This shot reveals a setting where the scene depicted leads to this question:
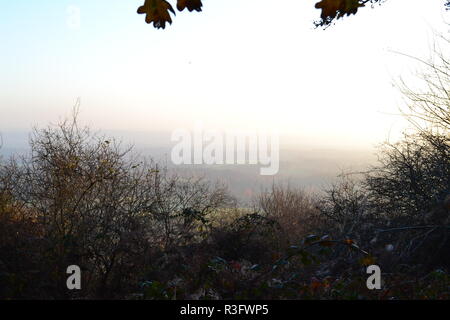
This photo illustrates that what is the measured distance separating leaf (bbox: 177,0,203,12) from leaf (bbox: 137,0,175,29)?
64 mm

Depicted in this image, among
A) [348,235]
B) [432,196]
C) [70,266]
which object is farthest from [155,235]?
[432,196]

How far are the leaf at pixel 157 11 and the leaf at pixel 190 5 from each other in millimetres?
64

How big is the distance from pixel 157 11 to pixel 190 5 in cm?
19

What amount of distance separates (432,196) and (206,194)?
658 cm

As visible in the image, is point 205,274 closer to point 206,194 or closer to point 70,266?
point 70,266

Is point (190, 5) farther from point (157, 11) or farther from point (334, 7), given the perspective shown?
point (334, 7)

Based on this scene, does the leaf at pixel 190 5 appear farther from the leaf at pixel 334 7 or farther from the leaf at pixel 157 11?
the leaf at pixel 334 7

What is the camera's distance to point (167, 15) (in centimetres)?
264

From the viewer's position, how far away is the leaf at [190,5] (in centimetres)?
258

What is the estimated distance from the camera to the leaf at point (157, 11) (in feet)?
8.57

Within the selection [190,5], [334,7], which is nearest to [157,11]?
[190,5]

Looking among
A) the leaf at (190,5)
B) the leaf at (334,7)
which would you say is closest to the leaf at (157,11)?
the leaf at (190,5)

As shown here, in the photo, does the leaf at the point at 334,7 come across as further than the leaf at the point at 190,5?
Yes

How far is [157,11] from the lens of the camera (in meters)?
2.62
